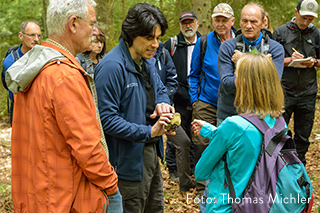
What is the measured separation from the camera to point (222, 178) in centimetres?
270

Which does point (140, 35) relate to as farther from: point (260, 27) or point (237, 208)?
point (260, 27)

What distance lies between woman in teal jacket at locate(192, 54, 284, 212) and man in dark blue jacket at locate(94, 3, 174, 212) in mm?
571

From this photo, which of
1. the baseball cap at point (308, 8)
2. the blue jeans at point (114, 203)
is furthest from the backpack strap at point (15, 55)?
the baseball cap at point (308, 8)

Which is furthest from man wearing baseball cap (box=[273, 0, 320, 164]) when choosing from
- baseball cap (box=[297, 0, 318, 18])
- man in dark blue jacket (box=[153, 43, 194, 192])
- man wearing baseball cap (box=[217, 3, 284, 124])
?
man in dark blue jacket (box=[153, 43, 194, 192])

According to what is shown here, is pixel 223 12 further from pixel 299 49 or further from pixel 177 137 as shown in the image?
pixel 177 137

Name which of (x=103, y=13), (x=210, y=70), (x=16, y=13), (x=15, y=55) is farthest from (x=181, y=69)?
(x=16, y=13)

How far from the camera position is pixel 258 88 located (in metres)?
2.71

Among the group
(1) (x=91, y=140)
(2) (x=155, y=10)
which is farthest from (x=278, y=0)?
(1) (x=91, y=140)

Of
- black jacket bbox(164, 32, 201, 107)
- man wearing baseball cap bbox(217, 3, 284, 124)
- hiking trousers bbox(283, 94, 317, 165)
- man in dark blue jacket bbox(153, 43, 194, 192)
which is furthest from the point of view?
black jacket bbox(164, 32, 201, 107)

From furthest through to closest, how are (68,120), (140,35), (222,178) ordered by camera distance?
(140,35) → (222,178) → (68,120)

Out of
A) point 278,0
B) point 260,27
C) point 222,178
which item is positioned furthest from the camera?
point 278,0

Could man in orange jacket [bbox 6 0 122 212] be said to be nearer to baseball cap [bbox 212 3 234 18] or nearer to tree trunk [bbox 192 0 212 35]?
baseball cap [bbox 212 3 234 18]

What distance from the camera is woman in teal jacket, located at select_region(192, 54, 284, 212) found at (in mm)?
2559

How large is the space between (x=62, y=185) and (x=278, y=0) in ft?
34.4
